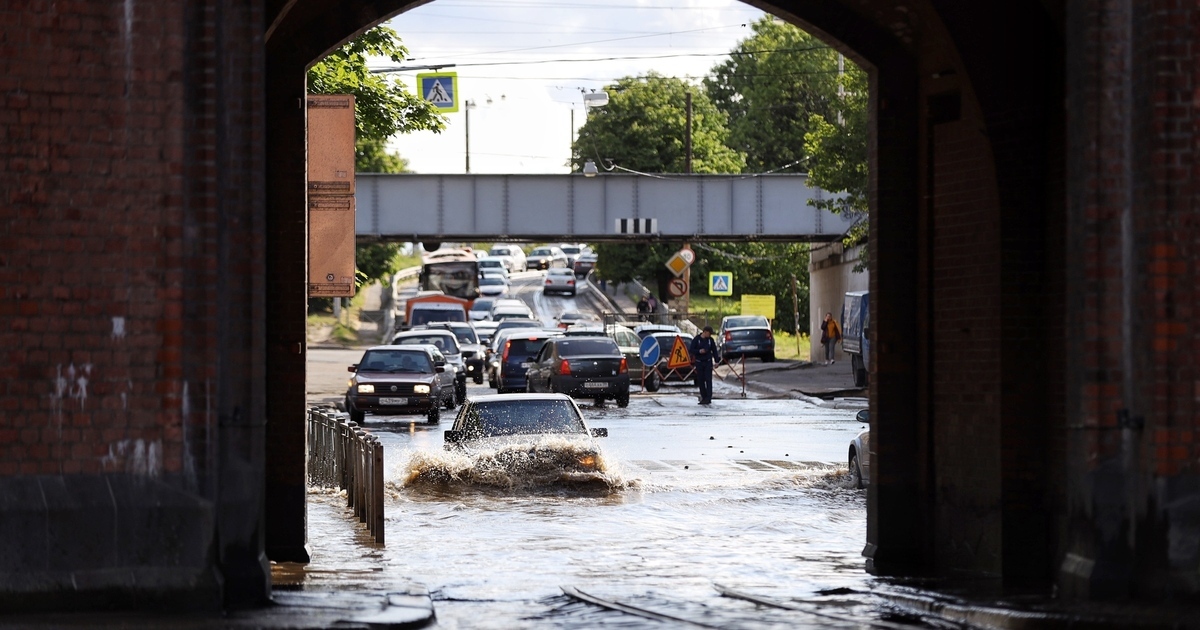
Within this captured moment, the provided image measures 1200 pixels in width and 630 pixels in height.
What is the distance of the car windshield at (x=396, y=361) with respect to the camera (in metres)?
33.4

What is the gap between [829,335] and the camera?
57.0 meters

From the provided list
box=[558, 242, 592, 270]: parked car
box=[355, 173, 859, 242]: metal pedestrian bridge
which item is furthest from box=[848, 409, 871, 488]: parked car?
box=[558, 242, 592, 270]: parked car

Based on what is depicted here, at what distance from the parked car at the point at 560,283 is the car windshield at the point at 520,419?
83518 millimetres

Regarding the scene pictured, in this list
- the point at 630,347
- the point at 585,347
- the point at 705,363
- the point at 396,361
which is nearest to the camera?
the point at 396,361

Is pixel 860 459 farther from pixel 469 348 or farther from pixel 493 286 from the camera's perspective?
pixel 493 286

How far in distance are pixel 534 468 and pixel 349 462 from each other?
2.21 m

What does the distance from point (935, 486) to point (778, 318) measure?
76.4 m

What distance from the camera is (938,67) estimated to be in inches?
517

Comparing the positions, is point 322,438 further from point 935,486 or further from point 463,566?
point 935,486

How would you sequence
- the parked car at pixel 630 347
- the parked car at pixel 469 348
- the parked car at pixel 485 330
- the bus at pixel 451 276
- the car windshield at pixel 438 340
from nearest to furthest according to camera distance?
the parked car at pixel 630 347
the car windshield at pixel 438 340
the parked car at pixel 469 348
the parked car at pixel 485 330
the bus at pixel 451 276

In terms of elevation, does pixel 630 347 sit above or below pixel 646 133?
below

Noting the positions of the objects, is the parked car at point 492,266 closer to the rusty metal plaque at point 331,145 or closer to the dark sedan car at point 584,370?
the dark sedan car at point 584,370

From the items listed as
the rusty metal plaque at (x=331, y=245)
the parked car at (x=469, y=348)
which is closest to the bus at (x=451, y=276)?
the parked car at (x=469, y=348)

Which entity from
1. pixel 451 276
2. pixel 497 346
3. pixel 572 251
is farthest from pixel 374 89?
pixel 572 251
